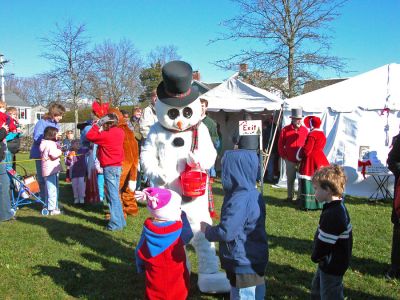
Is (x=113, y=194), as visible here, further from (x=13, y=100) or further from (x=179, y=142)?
(x=13, y=100)

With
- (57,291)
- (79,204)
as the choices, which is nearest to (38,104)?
(79,204)

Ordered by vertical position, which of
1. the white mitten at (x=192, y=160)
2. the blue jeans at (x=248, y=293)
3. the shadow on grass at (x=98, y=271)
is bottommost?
the shadow on grass at (x=98, y=271)

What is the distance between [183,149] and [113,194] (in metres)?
2.47

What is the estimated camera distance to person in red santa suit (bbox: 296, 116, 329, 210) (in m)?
8.20

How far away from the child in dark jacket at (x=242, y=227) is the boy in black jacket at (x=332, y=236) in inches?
Result: 19.2

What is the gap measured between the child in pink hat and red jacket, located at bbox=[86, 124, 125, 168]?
308cm

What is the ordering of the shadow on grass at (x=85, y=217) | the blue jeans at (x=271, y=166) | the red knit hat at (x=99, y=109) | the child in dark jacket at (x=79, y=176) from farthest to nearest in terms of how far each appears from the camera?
the blue jeans at (x=271, y=166)
the child in dark jacket at (x=79, y=176)
the shadow on grass at (x=85, y=217)
the red knit hat at (x=99, y=109)

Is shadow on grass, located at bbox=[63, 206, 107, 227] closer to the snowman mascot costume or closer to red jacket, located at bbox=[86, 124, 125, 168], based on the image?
red jacket, located at bbox=[86, 124, 125, 168]

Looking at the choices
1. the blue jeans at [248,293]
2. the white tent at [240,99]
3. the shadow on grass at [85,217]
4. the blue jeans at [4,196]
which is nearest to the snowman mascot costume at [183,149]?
the blue jeans at [248,293]

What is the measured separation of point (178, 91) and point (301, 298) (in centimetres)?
252

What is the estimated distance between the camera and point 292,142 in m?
9.06

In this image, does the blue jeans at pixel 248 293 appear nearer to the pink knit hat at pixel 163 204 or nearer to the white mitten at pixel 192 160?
the pink knit hat at pixel 163 204

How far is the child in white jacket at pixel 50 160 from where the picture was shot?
7.55 m

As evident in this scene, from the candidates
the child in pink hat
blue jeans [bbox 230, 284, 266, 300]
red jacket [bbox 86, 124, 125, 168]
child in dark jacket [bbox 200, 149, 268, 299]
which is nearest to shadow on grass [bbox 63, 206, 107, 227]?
red jacket [bbox 86, 124, 125, 168]
